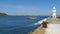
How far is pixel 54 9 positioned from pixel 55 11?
673mm

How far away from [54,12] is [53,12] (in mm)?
300

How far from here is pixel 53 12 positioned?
147 ft

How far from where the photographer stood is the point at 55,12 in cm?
4478

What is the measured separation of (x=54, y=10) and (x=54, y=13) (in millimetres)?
880

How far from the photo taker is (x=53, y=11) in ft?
148

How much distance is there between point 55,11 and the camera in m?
45.1

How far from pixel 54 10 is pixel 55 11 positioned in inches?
14.8

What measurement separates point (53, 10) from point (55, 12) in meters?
0.88

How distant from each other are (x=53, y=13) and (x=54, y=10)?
871mm

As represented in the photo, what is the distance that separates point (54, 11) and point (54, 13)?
22.0 inches

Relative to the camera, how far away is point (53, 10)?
149 feet

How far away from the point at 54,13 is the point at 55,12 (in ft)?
1.20

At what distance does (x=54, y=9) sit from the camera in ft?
149
